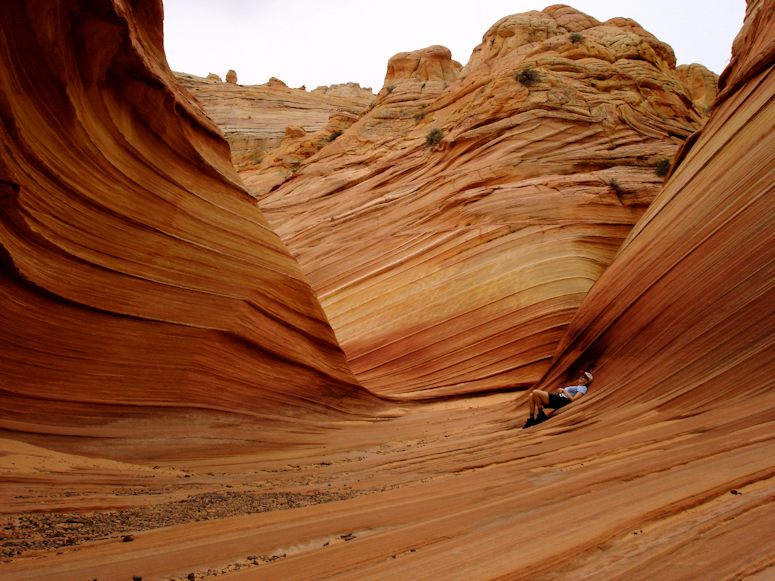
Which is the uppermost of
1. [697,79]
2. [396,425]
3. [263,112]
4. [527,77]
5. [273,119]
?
[263,112]

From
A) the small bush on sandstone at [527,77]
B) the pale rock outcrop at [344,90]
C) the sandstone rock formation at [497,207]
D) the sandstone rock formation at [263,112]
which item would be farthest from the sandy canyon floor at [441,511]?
the pale rock outcrop at [344,90]

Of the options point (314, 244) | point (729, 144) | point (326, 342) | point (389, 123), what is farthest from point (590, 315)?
point (389, 123)

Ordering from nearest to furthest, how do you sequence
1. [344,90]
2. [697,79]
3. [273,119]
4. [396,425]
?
[396,425] < [697,79] < [273,119] < [344,90]

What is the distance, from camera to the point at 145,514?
357 cm

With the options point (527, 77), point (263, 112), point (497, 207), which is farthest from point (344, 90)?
point (497, 207)

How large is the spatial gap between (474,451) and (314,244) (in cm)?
1386

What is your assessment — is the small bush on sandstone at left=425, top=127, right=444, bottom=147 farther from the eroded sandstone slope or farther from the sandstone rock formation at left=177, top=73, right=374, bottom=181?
the sandstone rock formation at left=177, top=73, right=374, bottom=181

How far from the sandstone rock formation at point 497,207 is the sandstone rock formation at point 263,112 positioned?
12.5 metres

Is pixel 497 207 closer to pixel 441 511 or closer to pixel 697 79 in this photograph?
pixel 441 511

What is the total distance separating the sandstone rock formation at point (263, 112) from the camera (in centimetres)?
3822

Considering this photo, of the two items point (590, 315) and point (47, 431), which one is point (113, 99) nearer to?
point (47, 431)

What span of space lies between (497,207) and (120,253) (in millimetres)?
10195

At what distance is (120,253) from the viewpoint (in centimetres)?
681

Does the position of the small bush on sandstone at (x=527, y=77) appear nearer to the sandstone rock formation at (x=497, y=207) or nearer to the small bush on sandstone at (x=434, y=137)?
the sandstone rock formation at (x=497, y=207)
